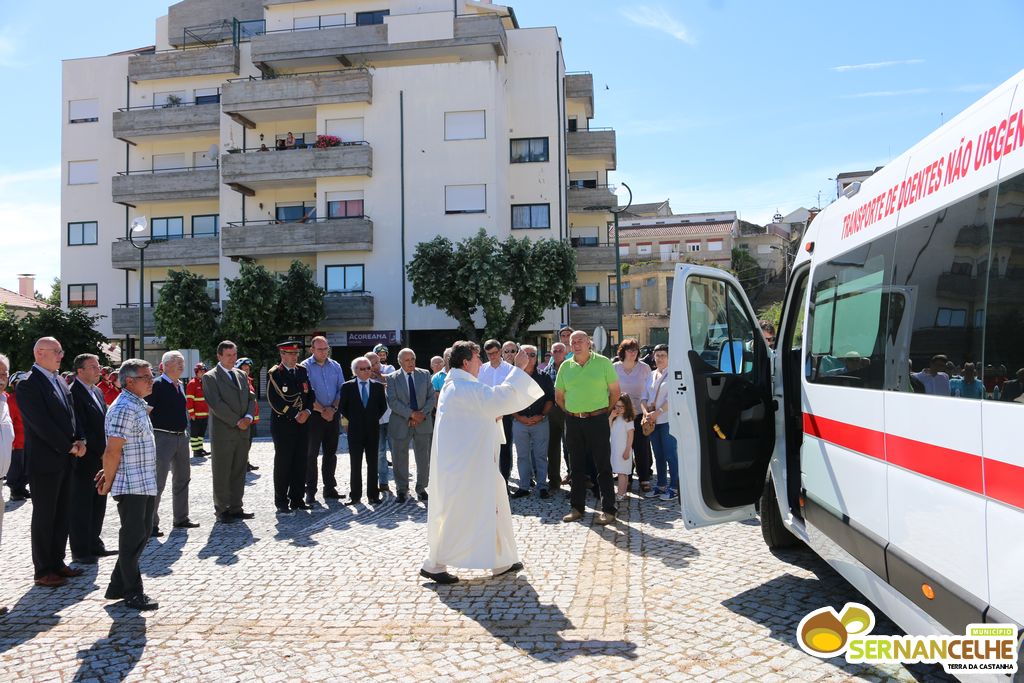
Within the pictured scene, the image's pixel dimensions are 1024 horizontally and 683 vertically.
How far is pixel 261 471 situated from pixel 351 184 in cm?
2320

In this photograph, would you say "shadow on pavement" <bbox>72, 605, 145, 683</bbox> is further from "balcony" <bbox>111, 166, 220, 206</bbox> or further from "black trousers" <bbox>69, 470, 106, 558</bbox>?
"balcony" <bbox>111, 166, 220, 206</bbox>

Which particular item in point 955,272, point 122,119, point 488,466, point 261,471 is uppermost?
point 122,119

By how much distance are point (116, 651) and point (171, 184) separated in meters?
36.3

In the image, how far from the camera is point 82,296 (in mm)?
40656

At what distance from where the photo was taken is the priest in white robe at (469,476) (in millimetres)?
6617

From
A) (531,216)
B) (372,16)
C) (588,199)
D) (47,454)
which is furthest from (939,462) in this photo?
(372,16)

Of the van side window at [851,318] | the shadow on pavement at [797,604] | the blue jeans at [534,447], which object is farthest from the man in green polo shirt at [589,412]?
the van side window at [851,318]

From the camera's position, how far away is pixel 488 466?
6.69 m

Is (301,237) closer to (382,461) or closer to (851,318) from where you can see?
(382,461)

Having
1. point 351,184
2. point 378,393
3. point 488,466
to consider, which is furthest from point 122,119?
point 488,466

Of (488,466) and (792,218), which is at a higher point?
(792,218)

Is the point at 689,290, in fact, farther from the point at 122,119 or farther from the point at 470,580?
the point at 122,119

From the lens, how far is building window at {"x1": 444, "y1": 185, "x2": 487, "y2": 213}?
3488cm

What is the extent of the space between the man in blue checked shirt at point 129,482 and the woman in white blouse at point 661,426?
575cm
